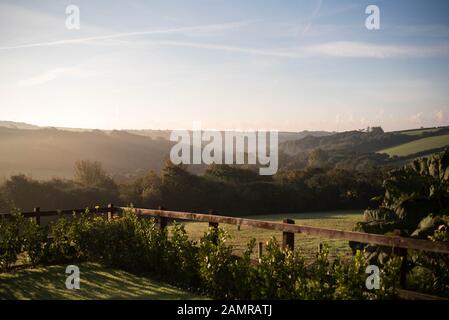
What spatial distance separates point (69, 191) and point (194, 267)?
100 ft

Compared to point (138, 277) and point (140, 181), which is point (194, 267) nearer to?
point (138, 277)

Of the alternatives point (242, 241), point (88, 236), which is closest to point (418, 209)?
point (88, 236)

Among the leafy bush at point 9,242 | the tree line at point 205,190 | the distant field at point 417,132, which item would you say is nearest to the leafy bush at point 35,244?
the leafy bush at point 9,242

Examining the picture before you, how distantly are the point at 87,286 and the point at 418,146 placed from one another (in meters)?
92.3

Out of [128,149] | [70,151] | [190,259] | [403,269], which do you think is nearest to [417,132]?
[128,149]

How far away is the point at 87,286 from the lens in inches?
356

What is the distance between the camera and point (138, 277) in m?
9.90

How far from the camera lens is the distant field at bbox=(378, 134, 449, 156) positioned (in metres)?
86.1

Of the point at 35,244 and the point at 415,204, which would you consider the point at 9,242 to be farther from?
the point at 415,204

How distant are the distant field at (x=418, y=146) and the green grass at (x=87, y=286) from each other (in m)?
84.7

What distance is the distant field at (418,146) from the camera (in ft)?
283

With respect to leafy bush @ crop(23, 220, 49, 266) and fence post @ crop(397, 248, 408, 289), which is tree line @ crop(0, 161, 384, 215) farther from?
fence post @ crop(397, 248, 408, 289)

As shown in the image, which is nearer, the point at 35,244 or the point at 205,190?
the point at 35,244

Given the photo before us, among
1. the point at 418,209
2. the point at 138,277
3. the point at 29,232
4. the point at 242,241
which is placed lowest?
the point at 242,241
